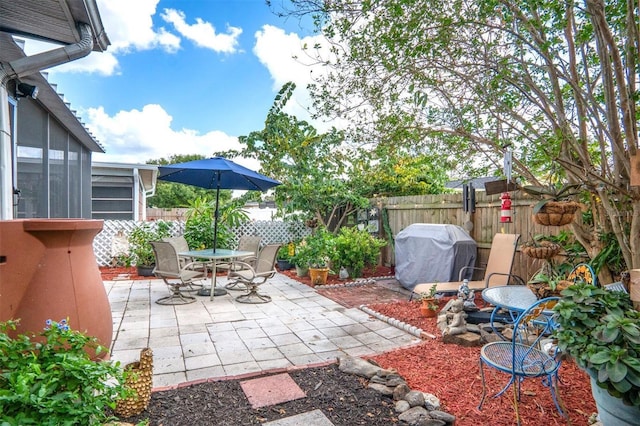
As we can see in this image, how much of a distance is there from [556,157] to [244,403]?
2918 millimetres

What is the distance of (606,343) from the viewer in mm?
1525

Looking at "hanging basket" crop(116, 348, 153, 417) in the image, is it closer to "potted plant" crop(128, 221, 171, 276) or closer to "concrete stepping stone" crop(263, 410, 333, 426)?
"concrete stepping stone" crop(263, 410, 333, 426)

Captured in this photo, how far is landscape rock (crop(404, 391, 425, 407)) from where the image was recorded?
2.15 meters

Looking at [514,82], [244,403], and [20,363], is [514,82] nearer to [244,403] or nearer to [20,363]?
[244,403]

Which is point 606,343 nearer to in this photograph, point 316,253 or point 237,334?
point 237,334

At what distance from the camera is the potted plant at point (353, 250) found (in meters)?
6.50

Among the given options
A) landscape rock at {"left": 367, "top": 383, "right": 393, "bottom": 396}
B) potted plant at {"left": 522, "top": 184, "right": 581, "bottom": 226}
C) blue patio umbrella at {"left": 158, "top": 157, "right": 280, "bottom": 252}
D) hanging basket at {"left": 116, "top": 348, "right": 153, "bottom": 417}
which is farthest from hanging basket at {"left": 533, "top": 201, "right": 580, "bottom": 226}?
blue patio umbrella at {"left": 158, "top": 157, "right": 280, "bottom": 252}

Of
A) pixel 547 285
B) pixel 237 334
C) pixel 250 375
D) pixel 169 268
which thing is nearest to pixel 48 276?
pixel 250 375

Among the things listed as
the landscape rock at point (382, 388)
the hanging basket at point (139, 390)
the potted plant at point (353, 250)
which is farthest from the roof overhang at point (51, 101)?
the potted plant at point (353, 250)

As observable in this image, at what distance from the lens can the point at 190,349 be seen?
311cm

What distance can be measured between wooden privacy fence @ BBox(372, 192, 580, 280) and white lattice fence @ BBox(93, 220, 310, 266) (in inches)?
91.7

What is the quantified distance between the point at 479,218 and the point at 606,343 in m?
4.15

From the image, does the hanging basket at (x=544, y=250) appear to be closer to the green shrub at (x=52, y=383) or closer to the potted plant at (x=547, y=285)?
the potted plant at (x=547, y=285)

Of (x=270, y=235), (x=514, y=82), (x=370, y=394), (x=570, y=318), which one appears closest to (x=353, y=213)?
(x=270, y=235)
